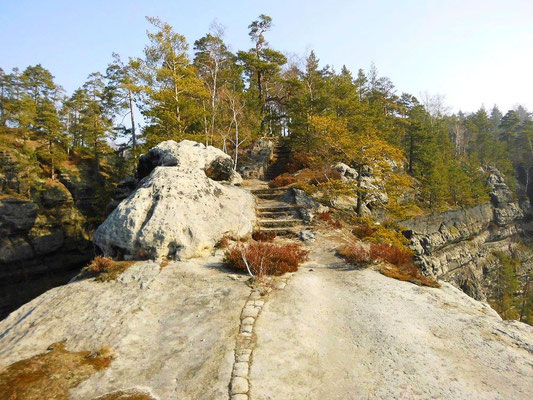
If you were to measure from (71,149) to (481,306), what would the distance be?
59864mm

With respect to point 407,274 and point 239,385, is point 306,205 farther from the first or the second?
point 239,385

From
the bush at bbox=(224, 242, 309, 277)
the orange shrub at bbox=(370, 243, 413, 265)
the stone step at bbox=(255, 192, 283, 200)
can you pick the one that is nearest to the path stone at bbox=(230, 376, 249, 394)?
the bush at bbox=(224, 242, 309, 277)

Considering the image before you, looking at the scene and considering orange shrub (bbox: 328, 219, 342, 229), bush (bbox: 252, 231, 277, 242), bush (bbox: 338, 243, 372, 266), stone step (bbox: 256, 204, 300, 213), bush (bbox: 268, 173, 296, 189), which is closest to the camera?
bush (bbox: 338, 243, 372, 266)

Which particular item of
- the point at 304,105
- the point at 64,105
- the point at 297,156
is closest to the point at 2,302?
the point at 64,105

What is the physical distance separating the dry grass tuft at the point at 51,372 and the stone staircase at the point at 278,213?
9.51 m

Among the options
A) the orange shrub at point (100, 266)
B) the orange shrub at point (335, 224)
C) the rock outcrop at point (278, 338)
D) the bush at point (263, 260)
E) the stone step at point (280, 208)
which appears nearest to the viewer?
the rock outcrop at point (278, 338)

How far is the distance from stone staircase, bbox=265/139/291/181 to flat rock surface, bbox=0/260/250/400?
21442mm

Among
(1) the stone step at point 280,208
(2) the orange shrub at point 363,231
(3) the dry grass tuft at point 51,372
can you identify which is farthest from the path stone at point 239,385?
(1) the stone step at point 280,208

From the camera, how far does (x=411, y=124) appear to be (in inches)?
1913

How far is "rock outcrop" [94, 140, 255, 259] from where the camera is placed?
9836 millimetres

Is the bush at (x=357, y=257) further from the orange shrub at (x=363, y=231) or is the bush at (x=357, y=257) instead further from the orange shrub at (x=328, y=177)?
the orange shrub at (x=328, y=177)

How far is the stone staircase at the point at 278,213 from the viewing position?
1456 cm

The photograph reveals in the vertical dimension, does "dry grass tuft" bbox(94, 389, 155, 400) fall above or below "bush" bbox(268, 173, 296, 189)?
below

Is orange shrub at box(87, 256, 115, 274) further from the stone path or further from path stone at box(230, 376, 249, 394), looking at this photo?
path stone at box(230, 376, 249, 394)
